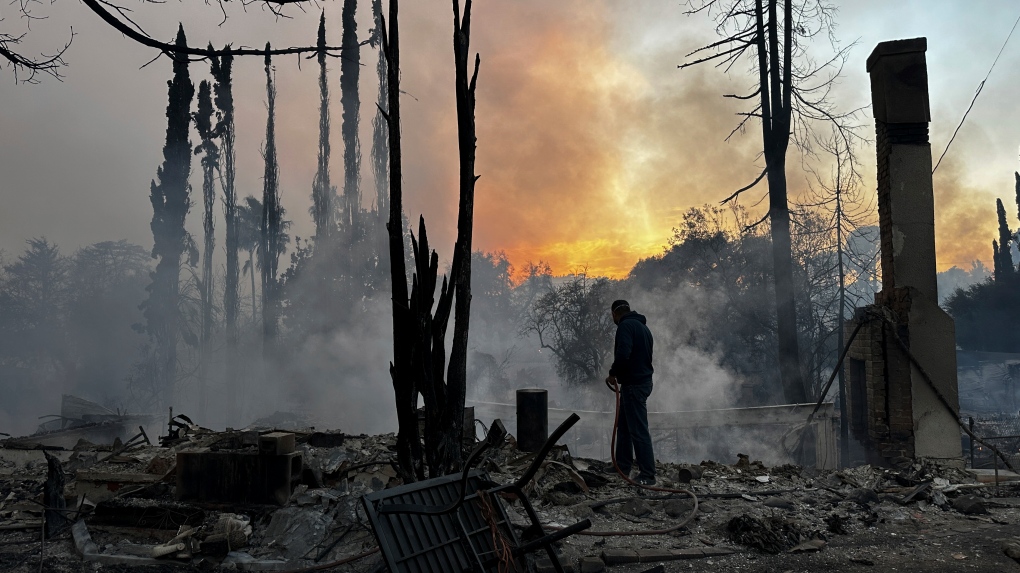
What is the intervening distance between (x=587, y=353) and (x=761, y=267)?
8.91 meters

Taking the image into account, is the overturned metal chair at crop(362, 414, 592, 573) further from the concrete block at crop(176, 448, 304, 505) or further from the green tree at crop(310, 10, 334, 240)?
the green tree at crop(310, 10, 334, 240)

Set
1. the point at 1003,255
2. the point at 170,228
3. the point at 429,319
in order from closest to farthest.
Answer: the point at 429,319 < the point at 170,228 < the point at 1003,255

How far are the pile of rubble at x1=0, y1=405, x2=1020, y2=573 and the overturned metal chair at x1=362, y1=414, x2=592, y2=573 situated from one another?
2.41ft

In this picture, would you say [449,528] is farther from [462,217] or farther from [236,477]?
[236,477]

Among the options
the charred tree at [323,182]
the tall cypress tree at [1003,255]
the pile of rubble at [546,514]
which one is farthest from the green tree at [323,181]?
the tall cypress tree at [1003,255]

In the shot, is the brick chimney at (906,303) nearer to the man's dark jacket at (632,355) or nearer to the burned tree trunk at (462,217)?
the man's dark jacket at (632,355)

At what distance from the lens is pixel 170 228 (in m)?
31.5

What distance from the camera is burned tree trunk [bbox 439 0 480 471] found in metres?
3.53

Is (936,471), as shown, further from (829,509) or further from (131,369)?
(131,369)

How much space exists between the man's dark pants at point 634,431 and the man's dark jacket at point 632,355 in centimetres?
9

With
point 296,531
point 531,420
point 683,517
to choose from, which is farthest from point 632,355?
point 296,531

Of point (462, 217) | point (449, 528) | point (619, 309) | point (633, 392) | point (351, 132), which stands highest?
point (351, 132)

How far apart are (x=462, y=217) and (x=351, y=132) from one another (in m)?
35.3

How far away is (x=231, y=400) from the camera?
105ft
